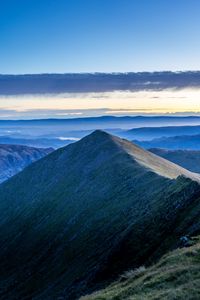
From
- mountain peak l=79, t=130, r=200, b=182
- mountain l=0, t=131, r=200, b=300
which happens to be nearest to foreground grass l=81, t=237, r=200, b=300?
mountain l=0, t=131, r=200, b=300

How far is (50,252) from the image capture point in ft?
347

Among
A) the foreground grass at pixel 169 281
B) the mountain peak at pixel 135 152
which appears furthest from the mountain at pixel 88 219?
the foreground grass at pixel 169 281

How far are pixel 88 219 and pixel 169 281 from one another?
260 ft

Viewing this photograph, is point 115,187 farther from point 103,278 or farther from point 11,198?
point 11,198

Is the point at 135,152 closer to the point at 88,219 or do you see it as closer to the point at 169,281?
the point at 88,219

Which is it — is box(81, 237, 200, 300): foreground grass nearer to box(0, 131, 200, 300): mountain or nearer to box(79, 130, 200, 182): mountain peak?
box(0, 131, 200, 300): mountain

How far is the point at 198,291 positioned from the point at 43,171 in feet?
564

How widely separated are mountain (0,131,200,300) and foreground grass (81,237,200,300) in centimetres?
1155

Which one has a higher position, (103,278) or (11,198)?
(103,278)

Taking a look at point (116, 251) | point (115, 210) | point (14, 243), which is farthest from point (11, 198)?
point (116, 251)

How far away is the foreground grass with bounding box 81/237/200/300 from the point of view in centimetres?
2498

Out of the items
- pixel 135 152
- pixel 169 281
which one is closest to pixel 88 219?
pixel 135 152

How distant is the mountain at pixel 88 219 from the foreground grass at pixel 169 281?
11.5 meters

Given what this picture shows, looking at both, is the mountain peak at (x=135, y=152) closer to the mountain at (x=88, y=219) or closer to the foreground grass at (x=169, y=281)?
the mountain at (x=88, y=219)
